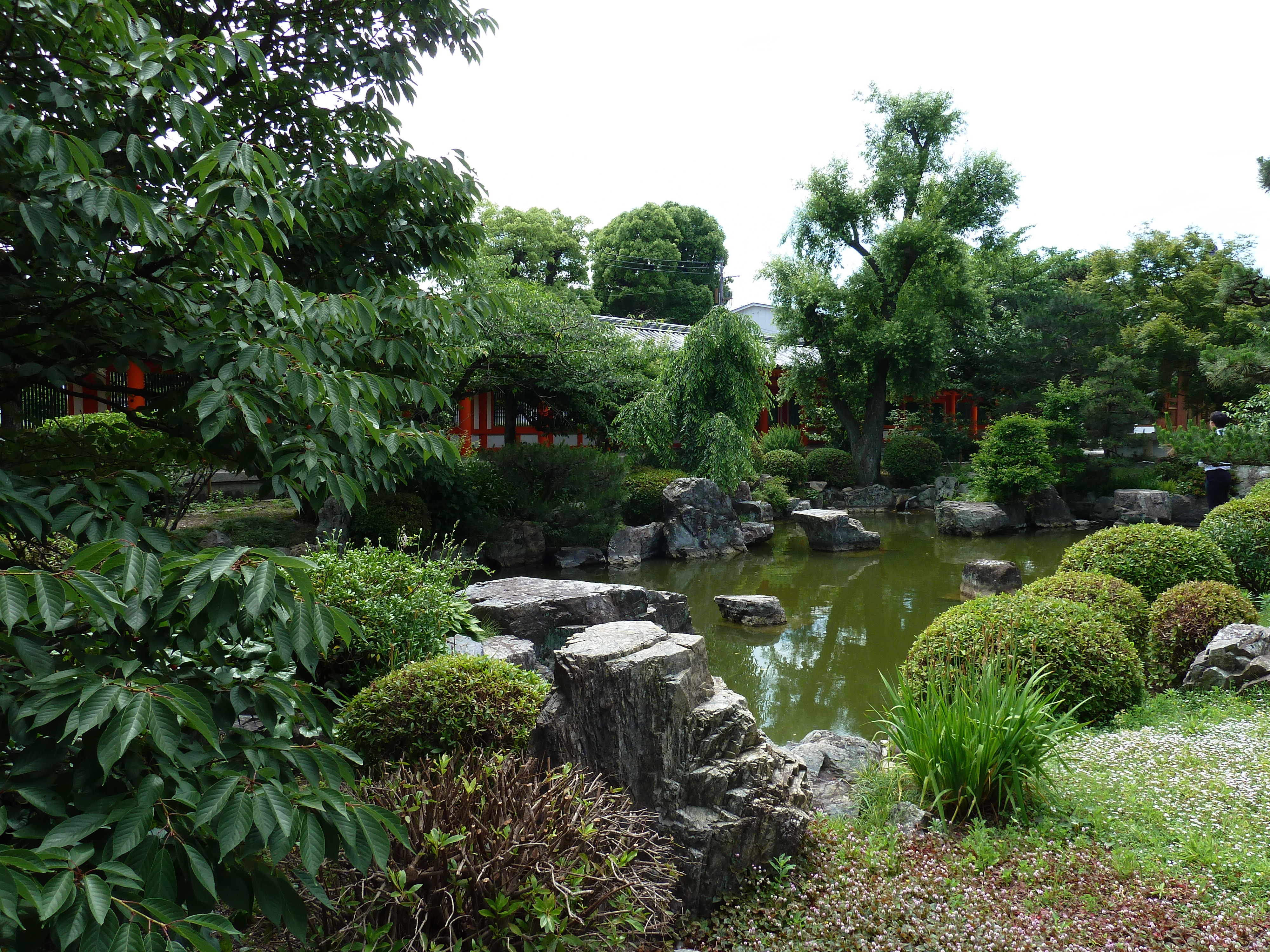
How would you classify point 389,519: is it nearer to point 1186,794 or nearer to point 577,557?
point 577,557

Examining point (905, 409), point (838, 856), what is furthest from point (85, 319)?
point (905, 409)

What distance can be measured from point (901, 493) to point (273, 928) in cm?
1830

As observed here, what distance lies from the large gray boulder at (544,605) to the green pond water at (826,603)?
3.56ft

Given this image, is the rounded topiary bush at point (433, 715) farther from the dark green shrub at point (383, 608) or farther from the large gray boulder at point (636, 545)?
the large gray boulder at point (636, 545)

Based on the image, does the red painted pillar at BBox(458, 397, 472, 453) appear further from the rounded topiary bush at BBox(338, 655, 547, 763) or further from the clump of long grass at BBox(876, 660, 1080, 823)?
the clump of long grass at BBox(876, 660, 1080, 823)

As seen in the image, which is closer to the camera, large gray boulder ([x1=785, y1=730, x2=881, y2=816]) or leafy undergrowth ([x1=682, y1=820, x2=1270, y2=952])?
leafy undergrowth ([x1=682, y1=820, x2=1270, y2=952])

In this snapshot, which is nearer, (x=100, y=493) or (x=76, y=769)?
(x=76, y=769)

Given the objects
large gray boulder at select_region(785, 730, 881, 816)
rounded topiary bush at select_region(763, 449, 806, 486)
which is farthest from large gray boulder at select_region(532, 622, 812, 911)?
rounded topiary bush at select_region(763, 449, 806, 486)

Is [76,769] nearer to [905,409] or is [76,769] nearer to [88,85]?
[88,85]

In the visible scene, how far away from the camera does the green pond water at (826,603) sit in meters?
6.38

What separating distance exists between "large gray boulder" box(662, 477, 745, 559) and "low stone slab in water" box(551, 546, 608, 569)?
58.7 inches

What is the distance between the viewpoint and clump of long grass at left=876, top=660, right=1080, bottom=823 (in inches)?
136

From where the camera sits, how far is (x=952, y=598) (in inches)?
374

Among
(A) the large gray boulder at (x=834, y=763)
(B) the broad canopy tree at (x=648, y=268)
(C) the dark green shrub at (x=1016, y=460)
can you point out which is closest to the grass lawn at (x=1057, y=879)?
(A) the large gray boulder at (x=834, y=763)
